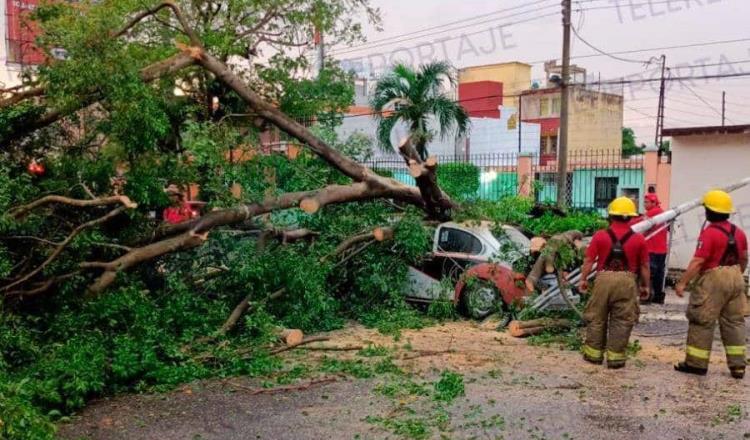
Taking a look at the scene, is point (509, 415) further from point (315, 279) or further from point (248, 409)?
point (315, 279)

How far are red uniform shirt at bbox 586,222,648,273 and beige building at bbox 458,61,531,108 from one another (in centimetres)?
3634

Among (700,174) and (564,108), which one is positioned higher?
(564,108)

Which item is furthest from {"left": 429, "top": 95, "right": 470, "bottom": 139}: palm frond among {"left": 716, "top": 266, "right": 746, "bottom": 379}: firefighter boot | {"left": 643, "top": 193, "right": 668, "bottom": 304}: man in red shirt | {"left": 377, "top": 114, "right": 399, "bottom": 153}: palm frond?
{"left": 716, "top": 266, "right": 746, "bottom": 379}: firefighter boot

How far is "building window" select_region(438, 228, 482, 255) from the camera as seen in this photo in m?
9.91

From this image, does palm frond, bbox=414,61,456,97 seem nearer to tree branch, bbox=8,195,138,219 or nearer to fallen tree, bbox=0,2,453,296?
fallen tree, bbox=0,2,453,296

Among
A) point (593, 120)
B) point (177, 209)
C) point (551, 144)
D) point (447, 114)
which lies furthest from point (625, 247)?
point (593, 120)

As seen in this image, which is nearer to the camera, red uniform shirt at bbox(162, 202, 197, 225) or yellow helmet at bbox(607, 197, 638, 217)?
yellow helmet at bbox(607, 197, 638, 217)

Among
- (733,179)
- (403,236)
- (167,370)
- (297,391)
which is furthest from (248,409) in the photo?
(733,179)

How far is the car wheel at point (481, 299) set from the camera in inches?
373

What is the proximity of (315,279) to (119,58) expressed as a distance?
3.28 m

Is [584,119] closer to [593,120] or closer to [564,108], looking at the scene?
[593,120]

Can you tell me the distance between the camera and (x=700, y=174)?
43.8 ft

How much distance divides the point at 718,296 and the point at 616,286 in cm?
90

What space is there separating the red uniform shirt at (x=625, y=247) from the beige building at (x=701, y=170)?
22.1 ft
